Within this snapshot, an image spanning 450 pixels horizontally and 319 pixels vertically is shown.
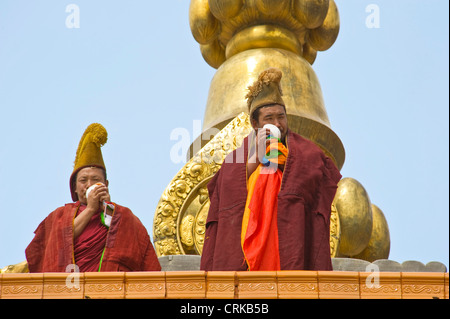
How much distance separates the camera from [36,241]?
8.75 meters

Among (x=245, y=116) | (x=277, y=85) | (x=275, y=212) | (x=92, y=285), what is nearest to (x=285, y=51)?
(x=245, y=116)

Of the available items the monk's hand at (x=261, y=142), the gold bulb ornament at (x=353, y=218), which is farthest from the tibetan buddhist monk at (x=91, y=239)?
the gold bulb ornament at (x=353, y=218)

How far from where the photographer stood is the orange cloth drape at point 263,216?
8156 mm

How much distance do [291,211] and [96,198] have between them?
173 centimetres

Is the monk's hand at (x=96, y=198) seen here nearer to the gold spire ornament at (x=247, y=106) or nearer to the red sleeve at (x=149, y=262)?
the red sleeve at (x=149, y=262)

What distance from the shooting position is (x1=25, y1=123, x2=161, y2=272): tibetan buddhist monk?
27.6 feet

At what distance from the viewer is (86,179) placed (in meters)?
9.12

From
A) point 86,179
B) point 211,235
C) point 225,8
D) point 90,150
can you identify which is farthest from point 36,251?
point 225,8

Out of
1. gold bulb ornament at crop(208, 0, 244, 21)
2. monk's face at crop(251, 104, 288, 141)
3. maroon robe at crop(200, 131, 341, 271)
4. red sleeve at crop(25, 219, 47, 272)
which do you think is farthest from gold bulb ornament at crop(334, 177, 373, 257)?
red sleeve at crop(25, 219, 47, 272)

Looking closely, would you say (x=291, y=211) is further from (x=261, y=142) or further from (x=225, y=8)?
(x=225, y=8)

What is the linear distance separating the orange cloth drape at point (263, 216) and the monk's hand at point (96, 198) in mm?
1267
